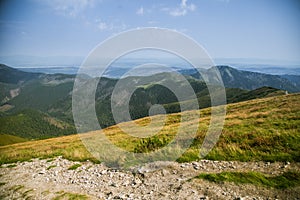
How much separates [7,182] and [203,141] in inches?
630

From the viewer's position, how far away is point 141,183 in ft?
46.1

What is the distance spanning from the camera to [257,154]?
50.0ft

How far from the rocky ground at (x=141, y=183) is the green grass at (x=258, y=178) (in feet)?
1.12

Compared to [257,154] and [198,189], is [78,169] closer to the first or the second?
[198,189]

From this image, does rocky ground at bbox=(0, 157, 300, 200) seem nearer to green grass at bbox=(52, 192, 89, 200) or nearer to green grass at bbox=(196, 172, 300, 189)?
green grass at bbox=(52, 192, 89, 200)

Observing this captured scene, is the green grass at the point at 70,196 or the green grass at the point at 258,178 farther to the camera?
the green grass at the point at 70,196

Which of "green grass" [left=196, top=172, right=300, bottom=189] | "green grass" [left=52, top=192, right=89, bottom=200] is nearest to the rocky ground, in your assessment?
"green grass" [left=52, top=192, right=89, bottom=200]

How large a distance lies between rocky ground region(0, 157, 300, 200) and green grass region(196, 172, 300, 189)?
0.34 metres

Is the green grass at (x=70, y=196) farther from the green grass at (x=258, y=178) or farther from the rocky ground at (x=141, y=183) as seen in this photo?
the green grass at (x=258, y=178)

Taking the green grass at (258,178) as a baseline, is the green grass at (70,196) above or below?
below

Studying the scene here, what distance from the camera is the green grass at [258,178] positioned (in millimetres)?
11797

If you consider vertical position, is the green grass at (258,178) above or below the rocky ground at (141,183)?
above

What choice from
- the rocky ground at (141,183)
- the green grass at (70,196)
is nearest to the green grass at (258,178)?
the rocky ground at (141,183)

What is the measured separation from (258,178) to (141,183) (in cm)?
673
